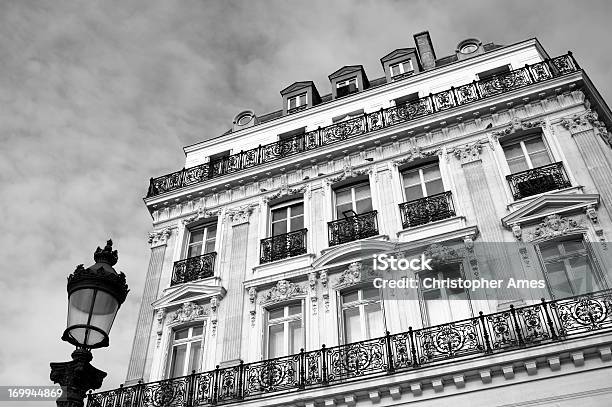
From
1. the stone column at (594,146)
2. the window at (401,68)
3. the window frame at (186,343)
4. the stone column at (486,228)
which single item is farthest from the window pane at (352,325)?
the window at (401,68)

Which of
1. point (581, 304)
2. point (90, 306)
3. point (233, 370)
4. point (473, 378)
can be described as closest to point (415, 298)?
point (473, 378)

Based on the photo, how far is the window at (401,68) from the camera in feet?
61.3

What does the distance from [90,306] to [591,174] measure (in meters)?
11.0

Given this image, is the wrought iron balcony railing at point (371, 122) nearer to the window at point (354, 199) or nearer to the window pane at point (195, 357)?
the window at point (354, 199)

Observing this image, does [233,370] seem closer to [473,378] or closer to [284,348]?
[284,348]

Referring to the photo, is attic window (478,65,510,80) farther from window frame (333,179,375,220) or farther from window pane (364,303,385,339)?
window pane (364,303,385,339)

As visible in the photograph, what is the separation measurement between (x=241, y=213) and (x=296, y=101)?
223 inches

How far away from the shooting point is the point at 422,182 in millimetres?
14281

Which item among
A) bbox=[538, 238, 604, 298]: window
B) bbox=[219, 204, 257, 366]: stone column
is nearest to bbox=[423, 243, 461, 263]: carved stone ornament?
bbox=[538, 238, 604, 298]: window

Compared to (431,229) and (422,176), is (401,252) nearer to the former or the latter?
(431,229)

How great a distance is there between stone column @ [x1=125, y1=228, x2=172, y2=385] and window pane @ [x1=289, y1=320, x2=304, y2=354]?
365 centimetres

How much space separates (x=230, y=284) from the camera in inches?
557

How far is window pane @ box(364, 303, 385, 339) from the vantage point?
1202 centimetres

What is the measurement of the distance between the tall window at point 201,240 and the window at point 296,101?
18.6 ft
